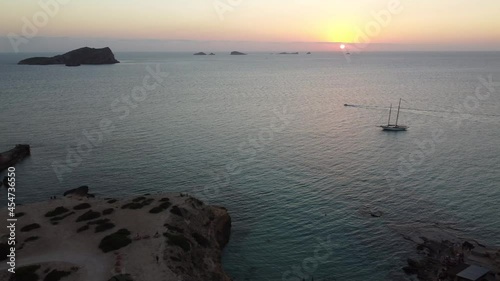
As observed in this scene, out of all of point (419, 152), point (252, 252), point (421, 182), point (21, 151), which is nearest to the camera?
point (252, 252)

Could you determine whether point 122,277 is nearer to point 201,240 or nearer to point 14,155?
point 201,240

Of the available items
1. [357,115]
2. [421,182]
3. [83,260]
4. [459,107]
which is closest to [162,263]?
[83,260]

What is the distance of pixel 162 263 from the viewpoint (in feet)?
134

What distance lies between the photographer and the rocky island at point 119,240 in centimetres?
3950

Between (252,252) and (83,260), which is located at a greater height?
(83,260)

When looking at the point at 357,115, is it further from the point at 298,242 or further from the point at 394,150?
the point at 298,242

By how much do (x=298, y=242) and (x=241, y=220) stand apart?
11.3 m

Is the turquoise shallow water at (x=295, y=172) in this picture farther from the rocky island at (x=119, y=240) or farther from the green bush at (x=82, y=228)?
the green bush at (x=82, y=228)

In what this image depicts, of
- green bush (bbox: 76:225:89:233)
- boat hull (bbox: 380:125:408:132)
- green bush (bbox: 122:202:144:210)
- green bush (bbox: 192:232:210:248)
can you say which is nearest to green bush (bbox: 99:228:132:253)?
green bush (bbox: 76:225:89:233)

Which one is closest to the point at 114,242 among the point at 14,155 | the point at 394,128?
the point at 14,155

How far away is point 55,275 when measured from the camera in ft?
125

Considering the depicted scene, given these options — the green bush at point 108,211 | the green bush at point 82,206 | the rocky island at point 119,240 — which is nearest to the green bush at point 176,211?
the rocky island at point 119,240

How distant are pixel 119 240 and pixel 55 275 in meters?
8.12

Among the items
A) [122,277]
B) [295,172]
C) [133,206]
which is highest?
[122,277]
